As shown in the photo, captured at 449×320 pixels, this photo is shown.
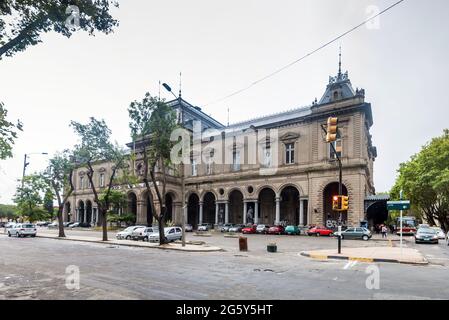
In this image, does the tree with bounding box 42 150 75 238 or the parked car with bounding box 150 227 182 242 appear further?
the tree with bounding box 42 150 75 238

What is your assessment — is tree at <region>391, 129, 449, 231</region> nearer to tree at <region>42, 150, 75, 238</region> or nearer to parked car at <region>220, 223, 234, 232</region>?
parked car at <region>220, 223, 234, 232</region>

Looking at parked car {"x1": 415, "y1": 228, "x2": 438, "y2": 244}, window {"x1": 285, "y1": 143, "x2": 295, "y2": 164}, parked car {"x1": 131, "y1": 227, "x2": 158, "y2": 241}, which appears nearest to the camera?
parked car {"x1": 415, "y1": 228, "x2": 438, "y2": 244}

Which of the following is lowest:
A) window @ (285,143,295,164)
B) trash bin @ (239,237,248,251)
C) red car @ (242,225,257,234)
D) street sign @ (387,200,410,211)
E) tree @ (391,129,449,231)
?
red car @ (242,225,257,234)

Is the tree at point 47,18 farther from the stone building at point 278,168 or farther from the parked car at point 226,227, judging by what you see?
the parked car at point 226,227

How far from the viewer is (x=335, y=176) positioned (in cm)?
4050

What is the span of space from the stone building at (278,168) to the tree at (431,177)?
18.6 feet

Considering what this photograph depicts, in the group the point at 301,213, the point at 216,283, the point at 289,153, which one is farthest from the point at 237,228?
the point at 216,283

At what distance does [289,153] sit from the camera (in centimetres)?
4606

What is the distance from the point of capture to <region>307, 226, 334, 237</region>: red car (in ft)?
127

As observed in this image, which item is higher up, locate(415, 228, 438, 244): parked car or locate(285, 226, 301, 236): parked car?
locate(415, 228, 438, 244): parked car

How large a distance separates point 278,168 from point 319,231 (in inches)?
417

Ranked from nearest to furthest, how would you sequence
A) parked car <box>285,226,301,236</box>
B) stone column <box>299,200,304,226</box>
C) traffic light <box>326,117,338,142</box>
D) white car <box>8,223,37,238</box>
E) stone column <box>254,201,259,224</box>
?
traffic light <box>326,117,338,142</box> → white car <box>8,223,37,238</box> → parked car <box>285,226,301,236</box> → stone column <box>299,200,304,226</box> → stone column <box>254,201,259,224</box>

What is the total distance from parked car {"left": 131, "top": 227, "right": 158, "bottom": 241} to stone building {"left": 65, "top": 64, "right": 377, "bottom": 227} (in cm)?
691

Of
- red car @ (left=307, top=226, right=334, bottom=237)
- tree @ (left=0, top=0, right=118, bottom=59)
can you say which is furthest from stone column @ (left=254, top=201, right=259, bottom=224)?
tree @ (left=0, top=0, right=118, bottom=59)
